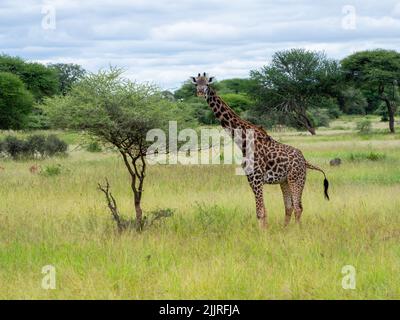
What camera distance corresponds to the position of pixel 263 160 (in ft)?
38.0

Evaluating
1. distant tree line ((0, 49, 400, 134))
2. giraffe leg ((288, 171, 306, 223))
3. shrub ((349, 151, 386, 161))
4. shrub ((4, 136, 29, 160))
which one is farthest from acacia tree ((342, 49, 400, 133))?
giraffe leg ((288, 171, 306, 223))

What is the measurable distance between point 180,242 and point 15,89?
152 feet

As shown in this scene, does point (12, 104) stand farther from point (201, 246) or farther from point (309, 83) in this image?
point (201, 246)

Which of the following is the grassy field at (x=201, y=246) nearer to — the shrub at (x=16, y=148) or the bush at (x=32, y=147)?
the shrub at (x=16, y=148)

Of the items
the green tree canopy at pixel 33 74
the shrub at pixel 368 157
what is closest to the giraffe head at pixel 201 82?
the shrub at pixel 368 157

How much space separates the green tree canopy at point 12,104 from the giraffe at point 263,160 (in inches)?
1731

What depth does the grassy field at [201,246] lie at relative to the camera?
7.79 m

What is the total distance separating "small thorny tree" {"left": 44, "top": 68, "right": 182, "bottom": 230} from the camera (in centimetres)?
1150

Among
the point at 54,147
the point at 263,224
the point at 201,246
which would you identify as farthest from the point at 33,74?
the point at 201,246

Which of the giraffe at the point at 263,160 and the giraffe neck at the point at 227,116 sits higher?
the giraffe neck at the point at 227,116

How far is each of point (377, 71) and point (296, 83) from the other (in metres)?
6.61

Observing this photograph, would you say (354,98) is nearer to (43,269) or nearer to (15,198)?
(15,198)

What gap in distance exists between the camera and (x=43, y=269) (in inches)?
338

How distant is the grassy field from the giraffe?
51 centimetres
